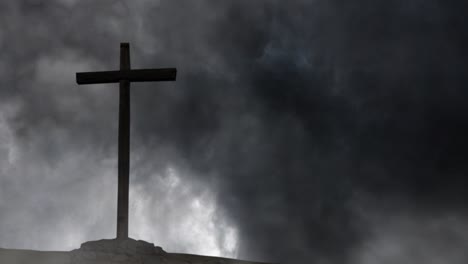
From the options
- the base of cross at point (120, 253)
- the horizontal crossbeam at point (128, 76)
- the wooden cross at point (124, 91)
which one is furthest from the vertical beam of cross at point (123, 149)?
the base of cross at point (120, 253)

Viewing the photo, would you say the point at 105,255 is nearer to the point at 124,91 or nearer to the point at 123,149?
the point at 123,149

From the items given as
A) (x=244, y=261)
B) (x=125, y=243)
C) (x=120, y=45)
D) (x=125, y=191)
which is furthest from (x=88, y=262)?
(x=120, y=45)

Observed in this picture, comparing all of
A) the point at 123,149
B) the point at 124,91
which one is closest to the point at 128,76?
the point at 124,91

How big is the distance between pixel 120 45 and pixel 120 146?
9.82 feet

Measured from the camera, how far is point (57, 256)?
1602 centimetres

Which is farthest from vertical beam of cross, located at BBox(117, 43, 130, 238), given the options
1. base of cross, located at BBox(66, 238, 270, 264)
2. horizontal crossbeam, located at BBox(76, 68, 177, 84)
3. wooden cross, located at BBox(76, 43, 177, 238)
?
base of cross, located at BBox(66, 238, 270, 264)

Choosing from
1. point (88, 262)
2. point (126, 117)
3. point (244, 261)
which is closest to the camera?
point (88, 262)

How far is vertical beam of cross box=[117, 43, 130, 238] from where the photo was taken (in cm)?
1571

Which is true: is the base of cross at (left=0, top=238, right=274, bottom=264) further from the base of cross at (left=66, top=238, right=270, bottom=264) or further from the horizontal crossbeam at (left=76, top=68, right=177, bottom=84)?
the horizontal crossbeam at (left=76, top=68, right=177, bottom=84)

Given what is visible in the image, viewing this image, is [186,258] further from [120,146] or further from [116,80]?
[116,80]

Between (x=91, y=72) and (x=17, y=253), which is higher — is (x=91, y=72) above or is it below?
above

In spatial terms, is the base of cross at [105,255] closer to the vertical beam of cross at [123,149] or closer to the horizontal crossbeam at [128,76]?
the vertical beam of cross at [123,149]

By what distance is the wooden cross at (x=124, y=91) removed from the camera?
51.6ft

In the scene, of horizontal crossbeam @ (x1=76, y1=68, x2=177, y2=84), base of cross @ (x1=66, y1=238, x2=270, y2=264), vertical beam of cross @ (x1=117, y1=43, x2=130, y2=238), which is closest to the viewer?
base of cross @ (x1=66, y1=238, x2=270, y2=264)
